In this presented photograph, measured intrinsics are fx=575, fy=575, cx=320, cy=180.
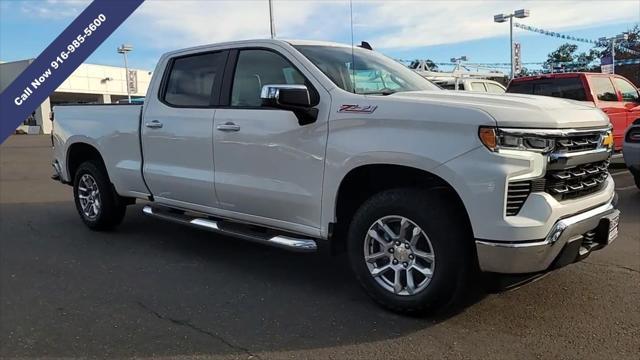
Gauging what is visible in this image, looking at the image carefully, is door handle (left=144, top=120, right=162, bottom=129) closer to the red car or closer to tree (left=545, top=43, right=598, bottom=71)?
the red car

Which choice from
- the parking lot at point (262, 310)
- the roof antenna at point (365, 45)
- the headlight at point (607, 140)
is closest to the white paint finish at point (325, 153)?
the headlight at point (607, 140)

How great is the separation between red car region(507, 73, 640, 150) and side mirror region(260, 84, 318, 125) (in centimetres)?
819


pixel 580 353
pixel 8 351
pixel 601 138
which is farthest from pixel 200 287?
pixel 601 138

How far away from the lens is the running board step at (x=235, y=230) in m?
4.36

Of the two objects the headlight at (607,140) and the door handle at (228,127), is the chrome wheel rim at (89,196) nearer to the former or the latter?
the door handle at (228,127)

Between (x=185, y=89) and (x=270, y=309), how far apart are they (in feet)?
8.26

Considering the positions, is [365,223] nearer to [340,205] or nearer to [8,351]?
[340,205]

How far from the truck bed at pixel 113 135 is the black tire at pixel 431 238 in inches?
→ 119

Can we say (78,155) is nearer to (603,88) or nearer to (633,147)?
(633,147)

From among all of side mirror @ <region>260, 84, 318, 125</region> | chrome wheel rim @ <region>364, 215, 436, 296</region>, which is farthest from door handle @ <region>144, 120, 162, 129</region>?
chrome wheel rim @ <region>364, 215, 436, 296</region>

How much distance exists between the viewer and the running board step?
4.36 metres

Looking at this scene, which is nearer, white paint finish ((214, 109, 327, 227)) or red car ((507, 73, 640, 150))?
white paint finish ((214, 109, 327, 227))

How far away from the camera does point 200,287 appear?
475 cm

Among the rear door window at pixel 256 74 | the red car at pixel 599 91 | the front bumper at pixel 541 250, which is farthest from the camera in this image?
the red car at pixel 599 91
